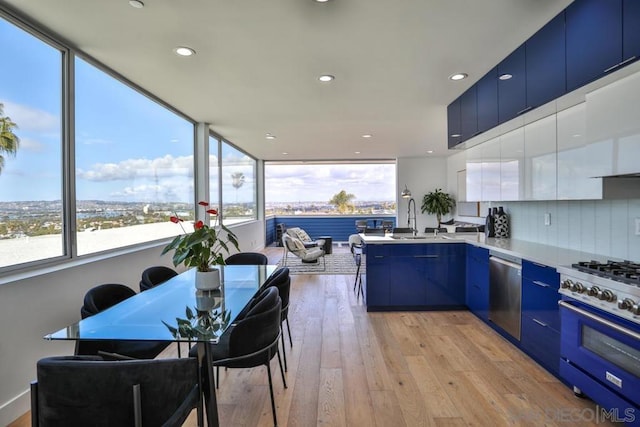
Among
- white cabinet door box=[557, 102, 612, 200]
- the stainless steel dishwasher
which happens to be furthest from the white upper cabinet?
the stainless steel dishwasher

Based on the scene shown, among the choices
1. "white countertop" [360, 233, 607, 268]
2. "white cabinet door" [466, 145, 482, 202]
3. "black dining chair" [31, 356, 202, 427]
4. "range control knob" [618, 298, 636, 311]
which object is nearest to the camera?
"black dining chair" [31, 356, 202, 427]

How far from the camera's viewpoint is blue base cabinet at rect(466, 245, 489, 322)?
3365mm

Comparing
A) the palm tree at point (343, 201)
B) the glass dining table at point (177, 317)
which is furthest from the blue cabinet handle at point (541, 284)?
the palm tree at point (343, 201)

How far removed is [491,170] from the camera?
12.1 ft

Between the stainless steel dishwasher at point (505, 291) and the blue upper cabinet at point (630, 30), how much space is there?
1604mm

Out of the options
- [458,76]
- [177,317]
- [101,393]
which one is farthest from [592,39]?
[101,393]

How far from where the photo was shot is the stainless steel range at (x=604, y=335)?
1.70 meters

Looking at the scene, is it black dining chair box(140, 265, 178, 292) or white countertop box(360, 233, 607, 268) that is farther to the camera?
black dining chair box(140, 265, 178, 292)

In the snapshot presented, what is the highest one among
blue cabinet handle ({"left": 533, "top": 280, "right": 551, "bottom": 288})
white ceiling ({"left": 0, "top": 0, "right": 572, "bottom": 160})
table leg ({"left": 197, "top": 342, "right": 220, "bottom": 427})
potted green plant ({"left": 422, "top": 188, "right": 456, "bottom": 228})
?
white ceiling ({"left": 0, "top": 0, "right": 572, "bottom": 160})

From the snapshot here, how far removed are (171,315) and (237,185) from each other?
18.4 feet

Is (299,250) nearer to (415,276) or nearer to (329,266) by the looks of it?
(329,266)

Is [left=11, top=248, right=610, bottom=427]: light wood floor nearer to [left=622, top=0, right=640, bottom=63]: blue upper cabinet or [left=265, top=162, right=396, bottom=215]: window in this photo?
[left=622, top=0, right=640, bottom=63]: blue upper cabinet

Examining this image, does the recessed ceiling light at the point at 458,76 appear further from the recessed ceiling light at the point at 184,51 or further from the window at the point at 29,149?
the window at the point at 29,149

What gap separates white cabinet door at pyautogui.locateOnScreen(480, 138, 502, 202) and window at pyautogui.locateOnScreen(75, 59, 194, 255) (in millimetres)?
3885
